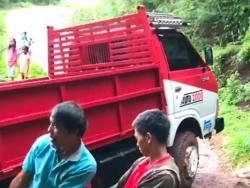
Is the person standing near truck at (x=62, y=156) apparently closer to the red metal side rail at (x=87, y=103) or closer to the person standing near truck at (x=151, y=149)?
the person standing near truck at (x=151, y=149)

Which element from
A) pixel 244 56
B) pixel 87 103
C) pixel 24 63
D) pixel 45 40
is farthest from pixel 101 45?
pixel 45 40

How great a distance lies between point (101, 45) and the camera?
628cm

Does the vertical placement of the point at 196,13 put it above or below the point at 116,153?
above

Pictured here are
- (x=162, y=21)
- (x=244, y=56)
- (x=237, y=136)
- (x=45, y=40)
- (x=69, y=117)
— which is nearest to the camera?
(x=69, y=117)

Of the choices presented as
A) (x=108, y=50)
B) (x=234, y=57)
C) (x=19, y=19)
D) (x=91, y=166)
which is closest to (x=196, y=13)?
(x=234, y=57)

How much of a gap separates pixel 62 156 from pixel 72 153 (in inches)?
2.3

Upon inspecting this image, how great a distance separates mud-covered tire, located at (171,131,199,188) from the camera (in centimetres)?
589

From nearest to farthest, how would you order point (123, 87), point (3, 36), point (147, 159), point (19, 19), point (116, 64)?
point (147, 159) < point (123, 87) < point (116, 64) < point (3, 36) < point (19, 19)

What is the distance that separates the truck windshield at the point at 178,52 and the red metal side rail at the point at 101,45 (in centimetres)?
30

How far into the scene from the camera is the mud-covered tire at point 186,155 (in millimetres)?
5891

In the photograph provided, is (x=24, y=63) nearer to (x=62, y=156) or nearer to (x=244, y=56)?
(x=244, y=56)

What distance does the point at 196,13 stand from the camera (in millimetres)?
15172

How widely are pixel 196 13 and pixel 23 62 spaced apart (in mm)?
5523

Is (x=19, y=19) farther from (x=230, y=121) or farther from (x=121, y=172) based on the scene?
(x=121, y=172)
